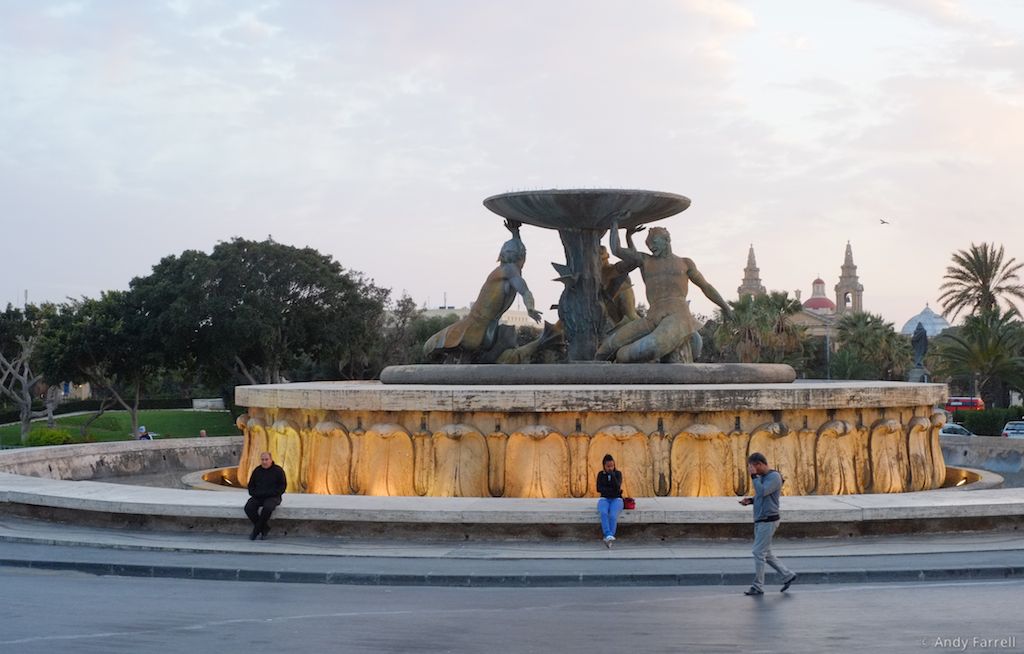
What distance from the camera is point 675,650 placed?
7500 mm

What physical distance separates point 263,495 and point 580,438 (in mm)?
3620

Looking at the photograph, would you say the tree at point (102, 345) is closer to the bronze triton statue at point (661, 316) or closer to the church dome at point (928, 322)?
the bronze triton statue at point (661, 316)

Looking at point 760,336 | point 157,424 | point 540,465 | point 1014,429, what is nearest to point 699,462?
point 540,465

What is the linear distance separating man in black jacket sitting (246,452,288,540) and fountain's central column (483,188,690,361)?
8.14 meters

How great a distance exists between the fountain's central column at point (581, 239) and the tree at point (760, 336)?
126ft

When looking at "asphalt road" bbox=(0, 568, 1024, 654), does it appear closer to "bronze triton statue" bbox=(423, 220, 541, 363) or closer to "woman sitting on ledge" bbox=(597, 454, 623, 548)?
"woman sitting on ledge" bbox=(597, 454, 623, 548)

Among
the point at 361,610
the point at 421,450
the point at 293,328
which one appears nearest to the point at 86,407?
the point at 293,328

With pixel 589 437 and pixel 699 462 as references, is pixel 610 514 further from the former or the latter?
pixel 699 462

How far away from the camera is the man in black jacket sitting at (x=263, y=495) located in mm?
11898

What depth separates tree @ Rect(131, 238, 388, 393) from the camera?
159 feet

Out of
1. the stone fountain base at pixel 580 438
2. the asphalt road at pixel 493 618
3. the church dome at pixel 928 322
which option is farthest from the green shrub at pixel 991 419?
the church dome at pixel 928 322

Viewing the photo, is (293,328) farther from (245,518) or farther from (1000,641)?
(1000,641)

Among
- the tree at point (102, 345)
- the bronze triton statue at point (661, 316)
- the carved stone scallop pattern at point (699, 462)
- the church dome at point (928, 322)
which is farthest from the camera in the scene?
the church dome at point (928, 322)

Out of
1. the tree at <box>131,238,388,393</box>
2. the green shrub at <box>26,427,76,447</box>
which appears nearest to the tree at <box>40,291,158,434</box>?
the tree at <box>131,238,388,393</box>
